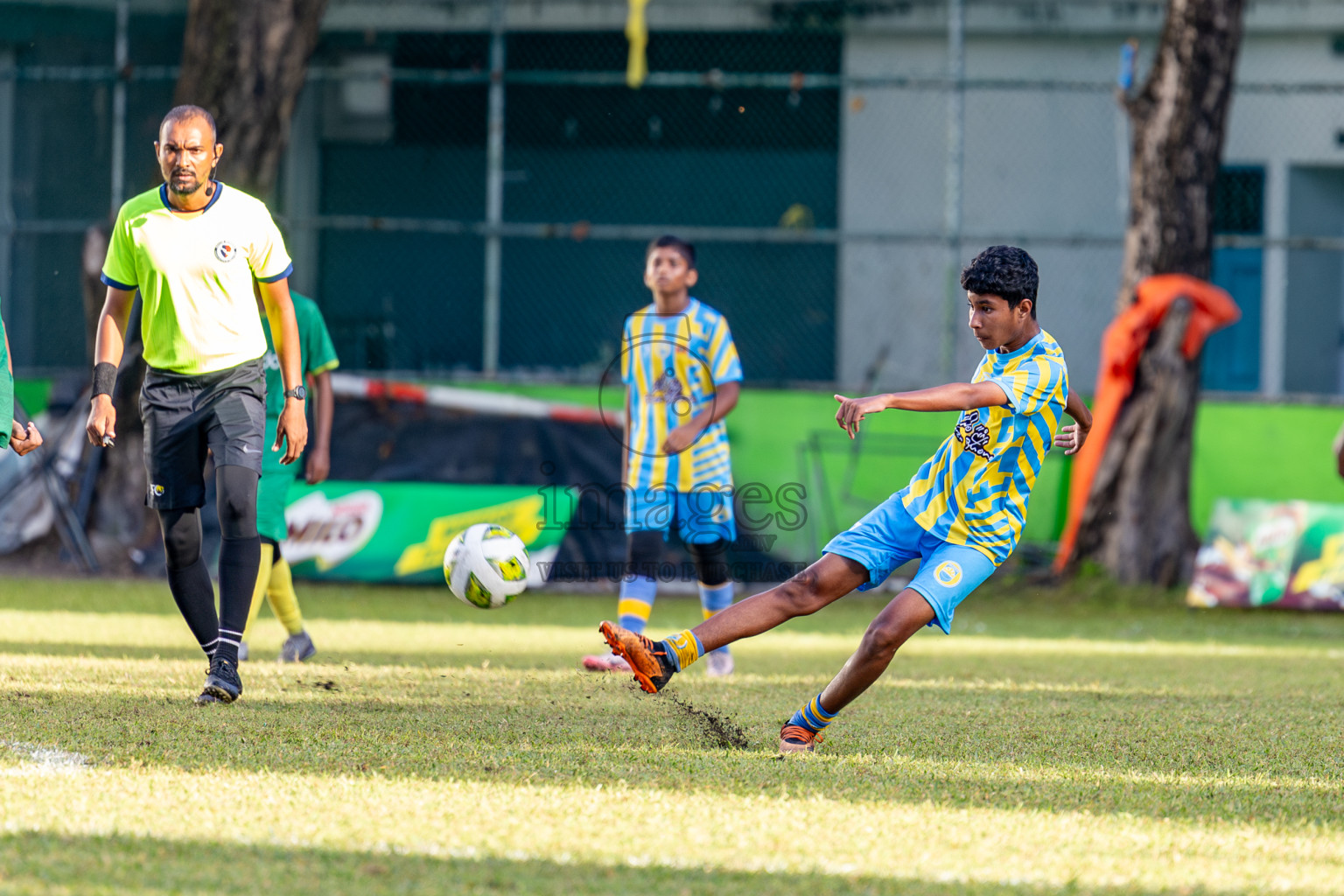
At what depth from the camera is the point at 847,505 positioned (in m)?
12.5

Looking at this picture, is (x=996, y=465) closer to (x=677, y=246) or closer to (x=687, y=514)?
(x=687, y=514)

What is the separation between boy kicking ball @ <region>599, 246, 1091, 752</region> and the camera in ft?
14.8

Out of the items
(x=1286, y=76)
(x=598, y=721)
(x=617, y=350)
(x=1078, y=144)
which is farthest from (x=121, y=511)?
(x=1286, y=76)

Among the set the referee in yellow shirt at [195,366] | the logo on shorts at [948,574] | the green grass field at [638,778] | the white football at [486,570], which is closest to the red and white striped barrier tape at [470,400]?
the green grass field at [638,778]

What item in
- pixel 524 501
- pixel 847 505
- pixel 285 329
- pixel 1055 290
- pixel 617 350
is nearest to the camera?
pixel 285 329

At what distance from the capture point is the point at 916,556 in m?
4.74

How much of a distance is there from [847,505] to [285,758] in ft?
28.8

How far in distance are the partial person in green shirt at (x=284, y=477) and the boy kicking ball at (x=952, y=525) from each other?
267cm

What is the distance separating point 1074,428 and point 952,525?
0.79 metres

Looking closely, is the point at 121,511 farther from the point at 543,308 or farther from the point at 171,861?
the point at 171,861

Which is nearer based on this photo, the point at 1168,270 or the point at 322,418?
the point at 322,418

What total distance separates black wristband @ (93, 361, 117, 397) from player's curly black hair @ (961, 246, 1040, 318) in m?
3.04

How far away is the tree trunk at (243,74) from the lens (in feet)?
38.8

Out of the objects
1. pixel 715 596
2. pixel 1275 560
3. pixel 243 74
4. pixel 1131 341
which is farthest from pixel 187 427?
pixel 1275 560
